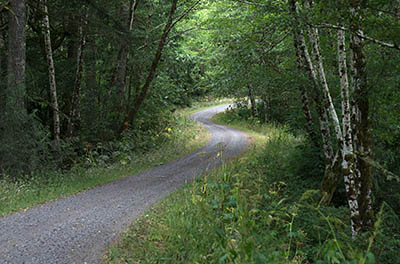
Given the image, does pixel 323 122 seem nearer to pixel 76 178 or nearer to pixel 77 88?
pixel 76 178

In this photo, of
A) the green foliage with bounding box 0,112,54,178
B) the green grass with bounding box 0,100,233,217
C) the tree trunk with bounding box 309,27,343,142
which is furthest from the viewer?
the green foliage with bounding box 0,112,54,178

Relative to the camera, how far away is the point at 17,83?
9.20 meters

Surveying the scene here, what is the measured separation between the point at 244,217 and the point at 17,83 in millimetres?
Result: 8142

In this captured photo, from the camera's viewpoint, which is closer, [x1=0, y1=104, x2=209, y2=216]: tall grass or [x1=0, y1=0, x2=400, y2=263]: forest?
[x1=0, y1=0, x2=400, y2=263]: forest

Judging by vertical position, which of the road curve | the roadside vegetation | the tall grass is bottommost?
the tall grass

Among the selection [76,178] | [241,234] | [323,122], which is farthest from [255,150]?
[241,234]

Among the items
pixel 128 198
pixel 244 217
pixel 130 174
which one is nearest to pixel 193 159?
pixel 130 174

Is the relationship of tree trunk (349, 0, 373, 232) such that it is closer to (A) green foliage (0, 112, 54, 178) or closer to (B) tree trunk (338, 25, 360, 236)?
(B) tree trunk (338, 25, 360, 236)

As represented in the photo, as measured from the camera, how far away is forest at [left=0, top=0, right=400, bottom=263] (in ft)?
14.4

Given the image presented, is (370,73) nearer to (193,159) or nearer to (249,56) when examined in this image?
(249,56)

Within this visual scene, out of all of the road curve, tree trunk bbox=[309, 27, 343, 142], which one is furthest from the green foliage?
tree trunk bbox=[309, 27, 343, 142]

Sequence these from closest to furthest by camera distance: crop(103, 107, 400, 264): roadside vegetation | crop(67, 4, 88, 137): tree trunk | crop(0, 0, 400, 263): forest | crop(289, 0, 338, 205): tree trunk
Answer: crop(103, 107, 400, 264): roadside vegetation
crop(0, 0, 400, 263): forest
crop(289, 0, 338, 205): tree trunk
crop(67, 4, 88, 137): tree trunk

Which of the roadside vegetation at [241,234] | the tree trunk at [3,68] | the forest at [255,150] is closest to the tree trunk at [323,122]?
the forest at [255,150]

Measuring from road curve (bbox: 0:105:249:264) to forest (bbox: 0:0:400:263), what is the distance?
1.46 ft
